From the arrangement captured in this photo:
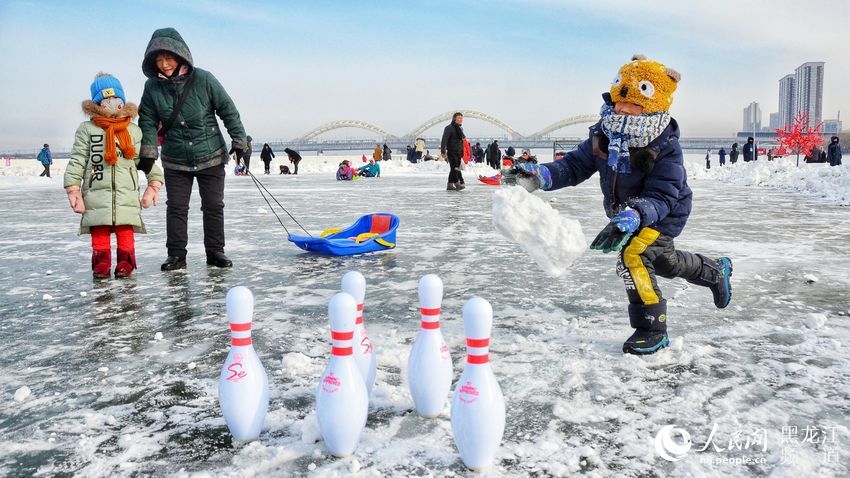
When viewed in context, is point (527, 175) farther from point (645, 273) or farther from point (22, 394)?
point (22, 394)

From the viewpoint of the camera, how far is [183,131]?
508 centimetres

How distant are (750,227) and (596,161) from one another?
5.55m

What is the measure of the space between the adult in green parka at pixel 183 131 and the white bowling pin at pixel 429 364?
350cm

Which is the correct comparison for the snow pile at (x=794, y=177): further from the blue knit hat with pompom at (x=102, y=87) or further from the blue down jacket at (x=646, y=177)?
the blue knit hat with pompom at (x=102, y=87)

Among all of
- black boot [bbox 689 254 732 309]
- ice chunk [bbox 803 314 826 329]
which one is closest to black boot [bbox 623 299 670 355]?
black boot [bbox 689 254 732 309]

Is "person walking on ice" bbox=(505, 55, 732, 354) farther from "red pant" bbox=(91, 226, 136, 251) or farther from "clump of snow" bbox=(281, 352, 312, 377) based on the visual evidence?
"red pant" bbox=(91, 226, 136, 251)

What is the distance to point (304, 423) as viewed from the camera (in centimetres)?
216

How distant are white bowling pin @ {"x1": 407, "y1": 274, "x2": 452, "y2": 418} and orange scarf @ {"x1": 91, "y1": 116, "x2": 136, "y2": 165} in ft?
11.6

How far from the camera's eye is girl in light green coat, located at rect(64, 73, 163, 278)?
4773 mm

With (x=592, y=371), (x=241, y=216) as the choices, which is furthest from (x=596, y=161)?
(x=241, y=216)

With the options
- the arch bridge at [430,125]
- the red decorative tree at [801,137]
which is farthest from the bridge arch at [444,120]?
the red decorative tree at [801,137]

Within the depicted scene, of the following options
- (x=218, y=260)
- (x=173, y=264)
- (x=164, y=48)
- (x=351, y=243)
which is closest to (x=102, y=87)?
(x=164, y=48)

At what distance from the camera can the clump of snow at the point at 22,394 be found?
2473mm

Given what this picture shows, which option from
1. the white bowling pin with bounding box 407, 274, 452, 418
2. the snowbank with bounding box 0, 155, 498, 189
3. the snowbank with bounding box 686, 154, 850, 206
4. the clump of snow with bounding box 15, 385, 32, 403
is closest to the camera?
the white bowling pin with bounding box 407, 274, 452, 418
